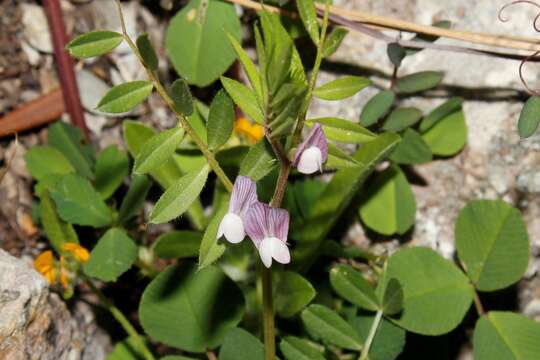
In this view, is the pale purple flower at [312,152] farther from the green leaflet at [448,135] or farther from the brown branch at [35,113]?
the brown branch at [35,113]

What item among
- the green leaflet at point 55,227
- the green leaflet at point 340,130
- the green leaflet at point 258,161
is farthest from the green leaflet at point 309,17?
the green leaflet at point 55,227

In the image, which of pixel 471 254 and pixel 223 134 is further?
pixel 471 254

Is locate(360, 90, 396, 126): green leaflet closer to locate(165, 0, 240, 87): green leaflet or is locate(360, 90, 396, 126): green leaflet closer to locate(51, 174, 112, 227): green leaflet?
locate(165, 0, 240, 87): green leaflet

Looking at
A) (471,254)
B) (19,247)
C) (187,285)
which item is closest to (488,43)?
(471,254)

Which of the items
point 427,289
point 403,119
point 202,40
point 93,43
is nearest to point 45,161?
point 202,40

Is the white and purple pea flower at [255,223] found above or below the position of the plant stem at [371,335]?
above

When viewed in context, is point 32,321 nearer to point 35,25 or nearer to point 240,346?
point 240,346

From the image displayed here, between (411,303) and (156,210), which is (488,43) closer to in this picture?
(411,303)
